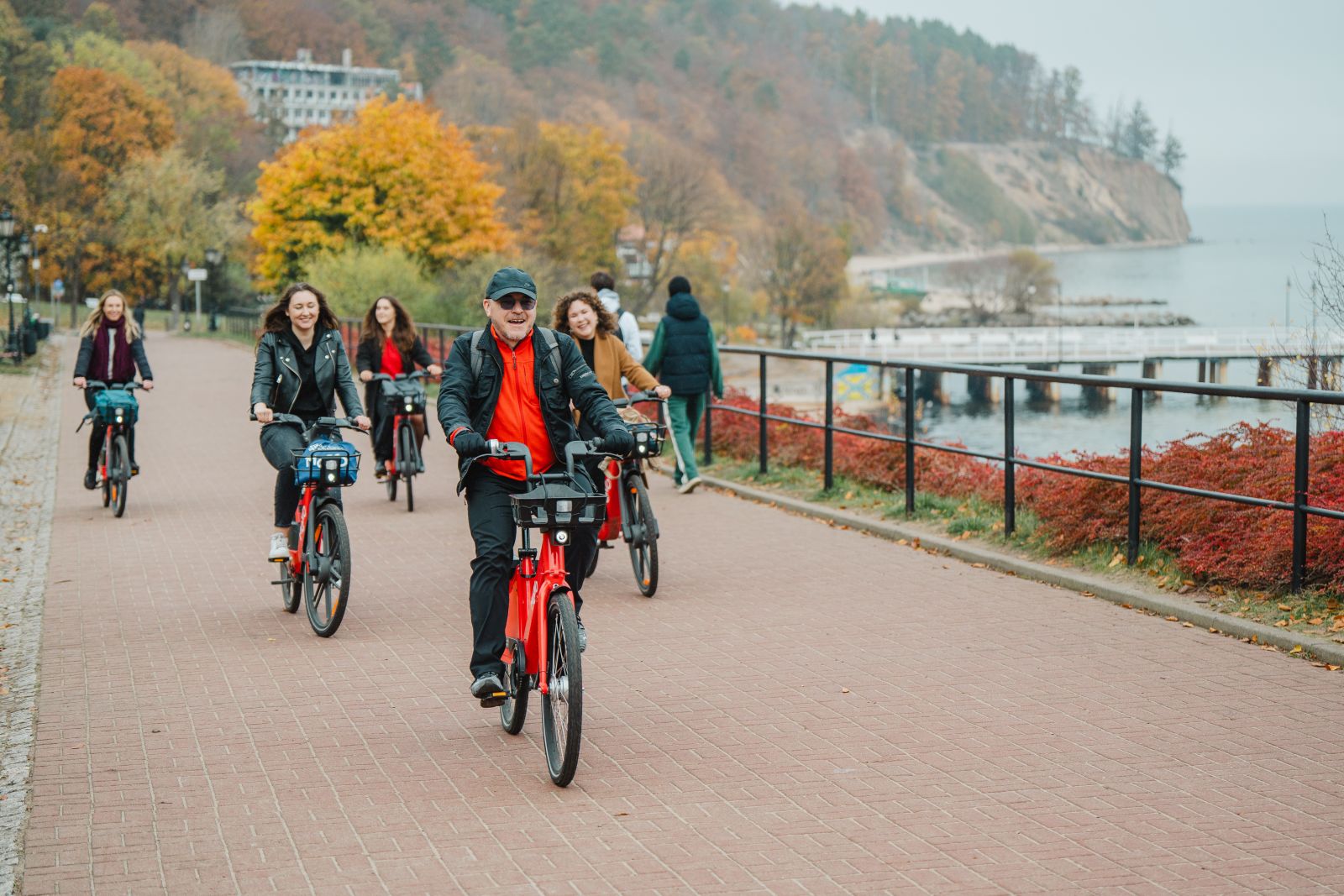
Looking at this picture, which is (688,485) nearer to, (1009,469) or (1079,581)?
(1009,469)

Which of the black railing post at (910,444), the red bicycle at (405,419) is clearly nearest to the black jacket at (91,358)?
the red bicycle at (405,419)

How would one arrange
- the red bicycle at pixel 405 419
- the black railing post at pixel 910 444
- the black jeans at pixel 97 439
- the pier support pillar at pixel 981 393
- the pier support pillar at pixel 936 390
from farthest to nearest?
the pier support pillar at pixel 981 393
the pier support pillar at pixel 936 390
the red bicycle at pixel 405 419
the black jeans at pixel 97 439
the black railing post at pixel 910 444

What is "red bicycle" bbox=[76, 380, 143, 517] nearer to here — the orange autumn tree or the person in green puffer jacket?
the person in green puffer jacket

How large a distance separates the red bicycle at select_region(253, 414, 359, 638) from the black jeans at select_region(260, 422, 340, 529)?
0.06 m

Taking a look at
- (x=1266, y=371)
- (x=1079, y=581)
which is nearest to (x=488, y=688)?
(x=1079, y=581)

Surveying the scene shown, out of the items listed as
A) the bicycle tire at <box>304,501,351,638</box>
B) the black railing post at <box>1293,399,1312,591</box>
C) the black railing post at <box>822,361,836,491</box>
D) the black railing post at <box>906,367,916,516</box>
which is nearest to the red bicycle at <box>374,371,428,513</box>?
the black railing post at <box>822,361,836,491</box>

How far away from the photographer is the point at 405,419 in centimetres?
1438

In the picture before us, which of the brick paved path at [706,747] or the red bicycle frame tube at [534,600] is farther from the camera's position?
the red bicycle frame tube at [534,600]

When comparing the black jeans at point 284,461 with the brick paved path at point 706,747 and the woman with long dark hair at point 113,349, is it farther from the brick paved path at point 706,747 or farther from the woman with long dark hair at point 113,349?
the woman with long dark hair at point 113,349

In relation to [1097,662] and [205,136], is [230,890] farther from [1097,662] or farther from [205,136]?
[205,136]

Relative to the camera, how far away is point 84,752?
6.41m

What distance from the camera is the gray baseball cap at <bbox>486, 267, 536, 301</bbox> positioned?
6133 millimetres

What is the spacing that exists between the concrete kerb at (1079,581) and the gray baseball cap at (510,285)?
4.20 meters

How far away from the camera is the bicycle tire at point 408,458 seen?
1395 centimetres
